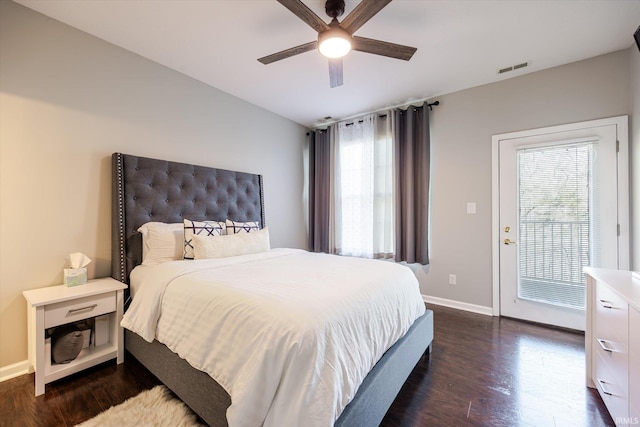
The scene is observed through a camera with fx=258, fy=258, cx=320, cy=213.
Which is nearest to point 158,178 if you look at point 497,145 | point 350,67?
point 350,67

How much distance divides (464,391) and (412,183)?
2.29 metres

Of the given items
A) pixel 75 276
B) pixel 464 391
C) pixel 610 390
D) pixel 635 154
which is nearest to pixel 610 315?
pixel 610 390

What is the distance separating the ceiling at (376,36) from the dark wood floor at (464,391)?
263 centimetres

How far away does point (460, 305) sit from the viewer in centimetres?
313

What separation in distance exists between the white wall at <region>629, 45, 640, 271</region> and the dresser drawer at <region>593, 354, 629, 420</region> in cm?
120

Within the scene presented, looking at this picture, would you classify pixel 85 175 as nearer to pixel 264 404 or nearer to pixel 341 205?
pixel 264 404

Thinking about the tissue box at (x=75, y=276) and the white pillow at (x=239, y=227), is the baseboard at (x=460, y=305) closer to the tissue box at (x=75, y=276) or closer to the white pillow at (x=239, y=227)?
the white pillow at (x=239, y=227)

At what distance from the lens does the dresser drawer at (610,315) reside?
51.1 inches

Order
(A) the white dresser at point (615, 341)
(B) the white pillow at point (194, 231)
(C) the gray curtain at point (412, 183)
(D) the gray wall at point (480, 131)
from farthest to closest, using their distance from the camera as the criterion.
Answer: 1. (C) the gray curtain at point (412, 183)
2. (D) the gray wall at point (480, 131)
3. (B) the white pillow at point (194, 231)
4. (A) the white dresser at point (615, 341)

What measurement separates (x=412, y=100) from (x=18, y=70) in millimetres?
3723

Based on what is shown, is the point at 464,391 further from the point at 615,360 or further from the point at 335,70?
the point at 335,70

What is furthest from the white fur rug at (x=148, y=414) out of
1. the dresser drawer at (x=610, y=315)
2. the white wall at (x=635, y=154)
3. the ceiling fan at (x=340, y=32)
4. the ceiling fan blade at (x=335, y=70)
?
the white wall at (x=635, y=154)

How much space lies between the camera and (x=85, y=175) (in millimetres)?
2143

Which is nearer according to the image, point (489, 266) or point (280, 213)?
point (489, 266)
